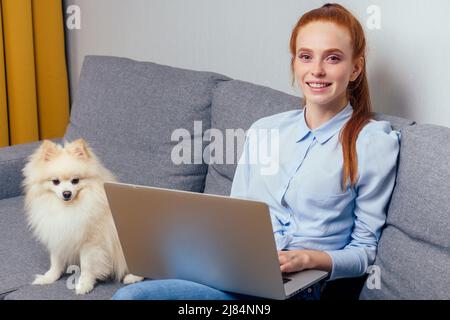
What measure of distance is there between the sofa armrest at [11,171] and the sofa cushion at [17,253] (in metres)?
0.16

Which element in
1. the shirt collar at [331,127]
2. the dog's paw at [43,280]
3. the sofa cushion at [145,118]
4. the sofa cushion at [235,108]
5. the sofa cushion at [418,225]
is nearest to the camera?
the sofa cushion at [418,225]

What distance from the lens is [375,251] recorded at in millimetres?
1729

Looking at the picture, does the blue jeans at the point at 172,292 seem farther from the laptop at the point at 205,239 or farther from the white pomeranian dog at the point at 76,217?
the white pomeranian dog at the point at 76,217

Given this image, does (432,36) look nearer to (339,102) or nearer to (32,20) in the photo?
(339,102)

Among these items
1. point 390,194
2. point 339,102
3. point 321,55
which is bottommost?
point 390,194

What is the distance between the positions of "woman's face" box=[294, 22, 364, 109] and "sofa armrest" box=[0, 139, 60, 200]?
4.37 feet

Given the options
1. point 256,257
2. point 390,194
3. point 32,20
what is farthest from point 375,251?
point 32,20

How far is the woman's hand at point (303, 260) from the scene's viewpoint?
1.57 meters

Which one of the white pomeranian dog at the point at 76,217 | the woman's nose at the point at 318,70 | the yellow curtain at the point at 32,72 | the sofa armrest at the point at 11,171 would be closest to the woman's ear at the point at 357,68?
the woman's nose at the point at 318,70

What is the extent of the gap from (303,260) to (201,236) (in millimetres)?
248

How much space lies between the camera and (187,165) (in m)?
2.39

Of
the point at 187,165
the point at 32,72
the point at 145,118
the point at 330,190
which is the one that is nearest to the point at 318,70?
the point at 330,190
